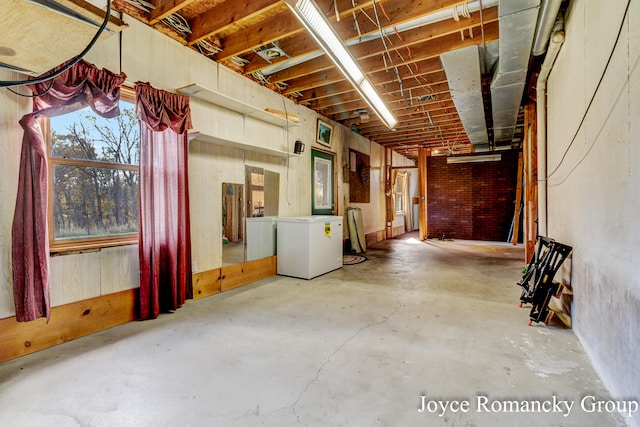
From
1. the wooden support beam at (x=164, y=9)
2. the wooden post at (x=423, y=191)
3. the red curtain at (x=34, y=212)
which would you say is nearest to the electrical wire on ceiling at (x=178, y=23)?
the wooden support beam at (x=164, y=9)

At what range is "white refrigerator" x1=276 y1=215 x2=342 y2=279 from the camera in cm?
438

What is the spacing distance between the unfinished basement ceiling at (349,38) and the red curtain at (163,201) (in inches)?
34.9

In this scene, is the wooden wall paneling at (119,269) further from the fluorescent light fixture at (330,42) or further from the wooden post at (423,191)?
the wooden post at (423,191)

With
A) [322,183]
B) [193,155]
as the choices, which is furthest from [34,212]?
[322,183]

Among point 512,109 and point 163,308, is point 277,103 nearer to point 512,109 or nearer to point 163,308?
point 163,308

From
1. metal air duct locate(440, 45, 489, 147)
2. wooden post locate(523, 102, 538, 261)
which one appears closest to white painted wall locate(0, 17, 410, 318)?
metal air duct locate(440, 45, 489, 147)

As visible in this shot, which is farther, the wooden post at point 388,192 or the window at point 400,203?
the window at point 400,203

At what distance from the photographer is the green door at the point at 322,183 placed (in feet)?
18.7

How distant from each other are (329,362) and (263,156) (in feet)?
10.6

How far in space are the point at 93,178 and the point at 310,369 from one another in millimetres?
2521

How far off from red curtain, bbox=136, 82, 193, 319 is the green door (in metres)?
2.85

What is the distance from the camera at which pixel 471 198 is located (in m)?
9.12

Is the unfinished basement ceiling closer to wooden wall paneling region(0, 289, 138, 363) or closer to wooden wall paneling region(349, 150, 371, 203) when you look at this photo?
wooden wall paneling region(349, 150, 371, 203)

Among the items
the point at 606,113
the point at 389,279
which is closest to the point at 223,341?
the point at 389,279
